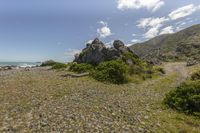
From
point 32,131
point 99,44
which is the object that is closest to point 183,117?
point 32,131

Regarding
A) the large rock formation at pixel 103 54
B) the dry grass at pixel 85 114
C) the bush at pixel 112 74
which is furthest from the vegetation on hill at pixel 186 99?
the large rock formation at pixel 103 54

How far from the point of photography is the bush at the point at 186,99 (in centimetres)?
1603

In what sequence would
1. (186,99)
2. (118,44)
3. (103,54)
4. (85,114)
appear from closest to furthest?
1. (85,114)
2. (186,99)
3. (103,54)
4. (118,44)

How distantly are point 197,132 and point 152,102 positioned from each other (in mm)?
6288

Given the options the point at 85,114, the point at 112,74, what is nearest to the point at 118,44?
the point at 112,74

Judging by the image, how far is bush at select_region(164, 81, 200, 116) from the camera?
52.6 ft

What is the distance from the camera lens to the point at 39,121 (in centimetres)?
1224

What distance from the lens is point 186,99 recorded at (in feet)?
55.3

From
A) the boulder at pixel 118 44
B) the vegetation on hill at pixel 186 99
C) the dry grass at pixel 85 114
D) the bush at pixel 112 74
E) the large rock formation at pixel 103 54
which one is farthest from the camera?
the boulder at pixel 118 44

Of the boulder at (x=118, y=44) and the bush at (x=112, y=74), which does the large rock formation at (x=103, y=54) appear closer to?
the boulder at (x=118, y=44)

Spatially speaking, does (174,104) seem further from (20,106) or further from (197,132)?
(20,106)

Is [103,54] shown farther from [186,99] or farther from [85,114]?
[85,114]

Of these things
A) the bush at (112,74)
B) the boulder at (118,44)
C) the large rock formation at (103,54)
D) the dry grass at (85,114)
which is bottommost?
the dry grass at (85,114)

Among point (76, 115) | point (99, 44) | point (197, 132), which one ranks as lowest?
point (197, 132)
